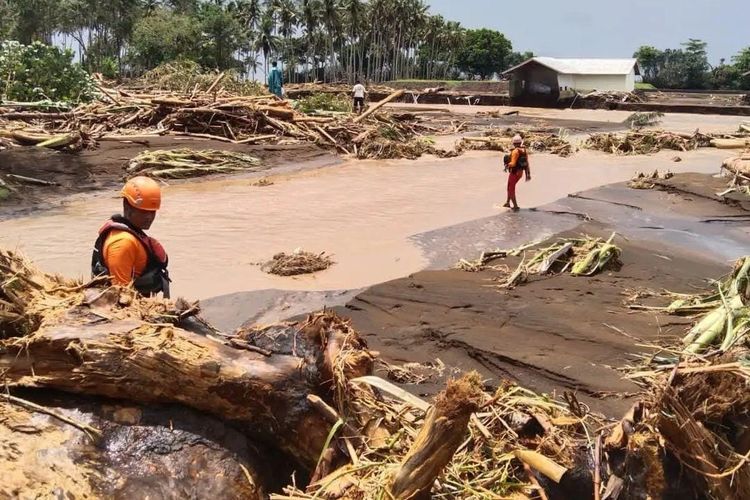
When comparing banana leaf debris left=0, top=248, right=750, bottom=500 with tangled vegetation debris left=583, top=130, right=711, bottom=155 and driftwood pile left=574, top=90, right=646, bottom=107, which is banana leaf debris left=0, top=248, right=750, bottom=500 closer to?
tangled vegetation debris left=583, top=130, right=711, bottom=155

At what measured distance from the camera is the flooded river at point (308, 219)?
27.5 ft

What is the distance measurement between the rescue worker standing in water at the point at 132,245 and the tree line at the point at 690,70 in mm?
66282

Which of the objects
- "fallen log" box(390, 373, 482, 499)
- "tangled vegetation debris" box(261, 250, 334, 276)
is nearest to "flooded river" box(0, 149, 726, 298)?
"tangled vegetation debris" box(261, 250, 334, 276)

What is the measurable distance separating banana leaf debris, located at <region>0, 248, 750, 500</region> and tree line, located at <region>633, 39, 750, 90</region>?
66.3 m

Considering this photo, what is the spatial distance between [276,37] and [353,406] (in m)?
70.8

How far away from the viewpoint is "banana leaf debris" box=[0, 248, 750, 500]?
2.46 metres

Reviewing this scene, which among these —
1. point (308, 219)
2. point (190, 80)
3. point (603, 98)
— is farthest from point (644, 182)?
point (603, 98)

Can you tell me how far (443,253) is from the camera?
929 centimetres

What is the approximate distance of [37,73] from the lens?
1689cm

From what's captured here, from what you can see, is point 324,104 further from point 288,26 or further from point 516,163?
point 288,26

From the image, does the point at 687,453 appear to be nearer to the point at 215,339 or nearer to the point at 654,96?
the point at 215,339

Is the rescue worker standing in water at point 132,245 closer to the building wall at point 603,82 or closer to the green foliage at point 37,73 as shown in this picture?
the green foliage at point 37,73

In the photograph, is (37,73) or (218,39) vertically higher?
(218,39)

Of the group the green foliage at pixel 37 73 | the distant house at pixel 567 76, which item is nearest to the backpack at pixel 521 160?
the green foliage at pixel 37 73
